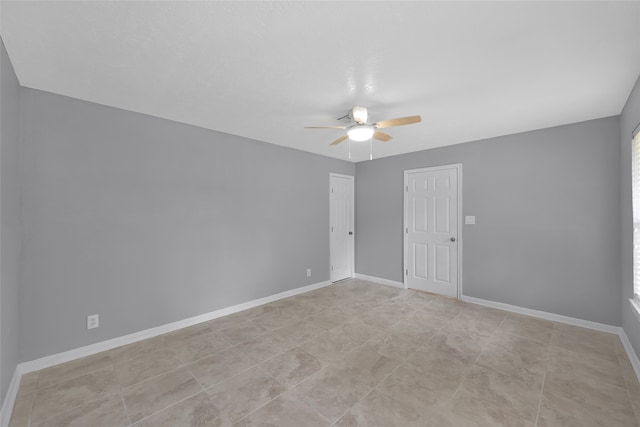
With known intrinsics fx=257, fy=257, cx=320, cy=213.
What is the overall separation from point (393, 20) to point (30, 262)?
3415 millimetres

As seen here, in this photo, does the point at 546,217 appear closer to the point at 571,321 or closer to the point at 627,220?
the point at 627,220

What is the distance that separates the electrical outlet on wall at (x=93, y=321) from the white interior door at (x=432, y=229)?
433 cm

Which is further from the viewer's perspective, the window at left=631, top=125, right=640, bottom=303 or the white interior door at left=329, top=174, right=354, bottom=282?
the white interior door at left=329, top=174, right=354, bottom=282

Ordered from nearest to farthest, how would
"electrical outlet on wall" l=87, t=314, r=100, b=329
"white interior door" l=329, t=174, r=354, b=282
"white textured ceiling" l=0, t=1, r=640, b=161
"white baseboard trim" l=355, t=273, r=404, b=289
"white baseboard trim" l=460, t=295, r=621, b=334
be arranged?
"white textured ceiling" l=0, t=1, r=640, b=161
"electrical outlet on wall" l=87, t=314, r=100, b=329
"white baseboard trim" l=460, t=295, r=621, b=334
"white baseboard trim" l=355, t=273, r=404, b=289
"white interior door" l=329, t=174, r=354, b=282

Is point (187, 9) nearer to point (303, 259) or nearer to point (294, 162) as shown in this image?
point (294, 162)

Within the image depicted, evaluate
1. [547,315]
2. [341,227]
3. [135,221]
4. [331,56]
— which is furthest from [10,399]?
[547,315]

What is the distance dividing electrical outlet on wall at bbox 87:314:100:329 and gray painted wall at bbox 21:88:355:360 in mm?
42

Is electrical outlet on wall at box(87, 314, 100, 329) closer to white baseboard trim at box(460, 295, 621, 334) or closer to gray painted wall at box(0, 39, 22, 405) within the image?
gray painted wall at box(0, 39, 22, 405)

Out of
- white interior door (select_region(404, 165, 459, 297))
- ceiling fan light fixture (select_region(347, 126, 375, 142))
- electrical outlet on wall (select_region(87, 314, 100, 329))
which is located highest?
ceiling fan light fixture (select_region(347, 126, 375, 142))

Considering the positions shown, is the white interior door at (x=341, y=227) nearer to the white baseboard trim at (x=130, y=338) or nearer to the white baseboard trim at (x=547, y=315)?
the white baseboard trim at (x=130, y=338)

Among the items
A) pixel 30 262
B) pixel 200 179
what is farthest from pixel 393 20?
pixel 30 262

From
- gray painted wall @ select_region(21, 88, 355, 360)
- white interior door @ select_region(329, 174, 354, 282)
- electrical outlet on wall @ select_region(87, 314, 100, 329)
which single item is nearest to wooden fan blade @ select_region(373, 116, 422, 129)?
gray painted wall @ select_region(21, 88, 355, 360)

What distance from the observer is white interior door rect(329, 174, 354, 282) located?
503 centimetres

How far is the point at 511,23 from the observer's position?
1.50 metres
